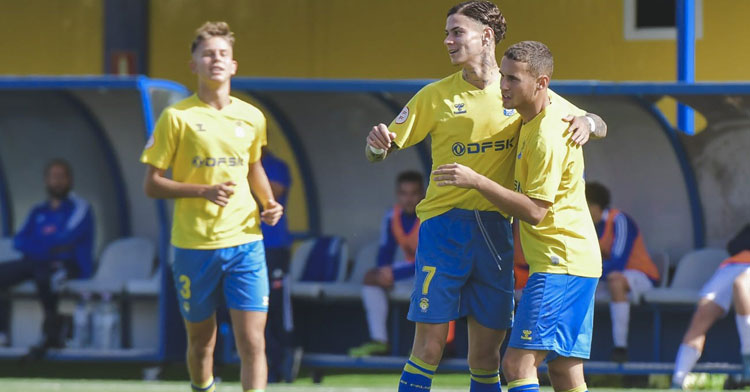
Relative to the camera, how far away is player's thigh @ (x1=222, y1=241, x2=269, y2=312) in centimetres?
590

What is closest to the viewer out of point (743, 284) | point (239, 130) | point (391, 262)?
point (239, 130)

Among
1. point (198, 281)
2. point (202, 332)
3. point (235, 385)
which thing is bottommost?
point (235, 385)

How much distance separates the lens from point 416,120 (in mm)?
5270

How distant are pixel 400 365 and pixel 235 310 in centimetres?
271

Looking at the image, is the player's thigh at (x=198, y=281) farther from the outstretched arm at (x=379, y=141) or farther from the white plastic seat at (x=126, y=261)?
the white plastic seat at (x=126, y=261)

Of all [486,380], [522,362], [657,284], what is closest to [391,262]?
[657,284]

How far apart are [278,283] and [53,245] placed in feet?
6.32

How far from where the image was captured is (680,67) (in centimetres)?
880

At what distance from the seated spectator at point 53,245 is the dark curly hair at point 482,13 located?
482 cm

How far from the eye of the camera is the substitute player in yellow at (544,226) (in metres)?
4.80

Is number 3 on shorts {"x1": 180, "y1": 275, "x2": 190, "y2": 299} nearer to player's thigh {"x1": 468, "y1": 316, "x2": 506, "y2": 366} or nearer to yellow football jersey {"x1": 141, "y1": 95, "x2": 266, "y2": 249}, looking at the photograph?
yellow football jersey {"x1": 141, "y1": 95, "x2": 266, "y2": 249}

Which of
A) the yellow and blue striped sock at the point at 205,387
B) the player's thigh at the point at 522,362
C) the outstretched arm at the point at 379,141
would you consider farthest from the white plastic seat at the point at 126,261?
the player's thigh at the point at 522,362

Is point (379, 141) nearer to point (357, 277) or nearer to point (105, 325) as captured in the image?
point (357, 277)

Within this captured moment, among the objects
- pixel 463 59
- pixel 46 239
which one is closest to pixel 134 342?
pixel 46 239
